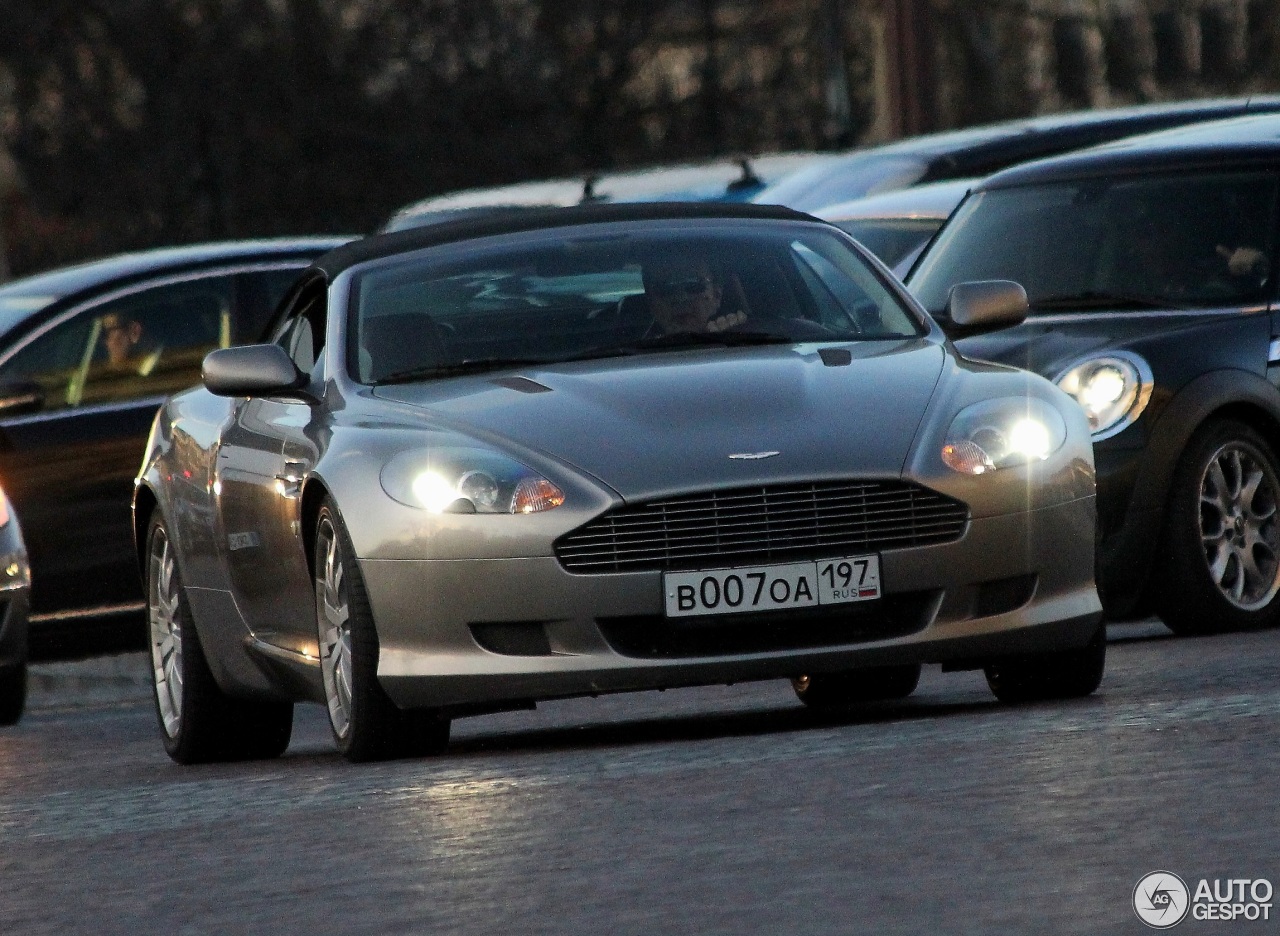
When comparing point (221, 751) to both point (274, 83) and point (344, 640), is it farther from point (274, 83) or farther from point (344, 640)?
point (274, 83)

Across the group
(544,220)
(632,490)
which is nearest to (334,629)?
(632,490)

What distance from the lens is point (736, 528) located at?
7.75m

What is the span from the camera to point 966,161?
672 inches

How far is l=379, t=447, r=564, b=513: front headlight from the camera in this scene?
7777mm

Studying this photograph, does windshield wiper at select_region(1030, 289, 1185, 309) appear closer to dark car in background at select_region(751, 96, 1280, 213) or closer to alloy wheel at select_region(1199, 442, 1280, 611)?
alloy wheel at select_region(1199, 442, 1280, 611)

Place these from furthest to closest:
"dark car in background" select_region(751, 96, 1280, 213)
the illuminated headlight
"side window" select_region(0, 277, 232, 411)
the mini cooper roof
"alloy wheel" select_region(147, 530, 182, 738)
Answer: "dark car in background" select_region(751, 96, 1280, 213)
"side window" select_region(0, 277, 232, 411)
the mini cooper roof
"alloy wheel" select_region(147, 530, 182, 738)
the illuminated headlight

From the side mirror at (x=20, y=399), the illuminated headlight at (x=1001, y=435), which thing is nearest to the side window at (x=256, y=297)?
the side mirror at (x=20, y=399)

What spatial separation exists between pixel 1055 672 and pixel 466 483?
5.47 feet

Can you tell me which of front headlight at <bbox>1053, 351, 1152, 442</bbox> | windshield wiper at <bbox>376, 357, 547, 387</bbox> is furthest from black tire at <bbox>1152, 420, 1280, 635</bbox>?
windshield wiper at <bbox>376, 357, 547, 387</bbox>

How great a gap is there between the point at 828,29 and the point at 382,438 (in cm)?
3066

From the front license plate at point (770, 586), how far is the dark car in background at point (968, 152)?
910 centimetres

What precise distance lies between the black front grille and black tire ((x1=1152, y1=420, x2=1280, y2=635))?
3072 mm

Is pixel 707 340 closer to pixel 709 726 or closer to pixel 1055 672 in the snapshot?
pixel 709 726

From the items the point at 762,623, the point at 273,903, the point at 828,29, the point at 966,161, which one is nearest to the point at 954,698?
the point at 762,623
